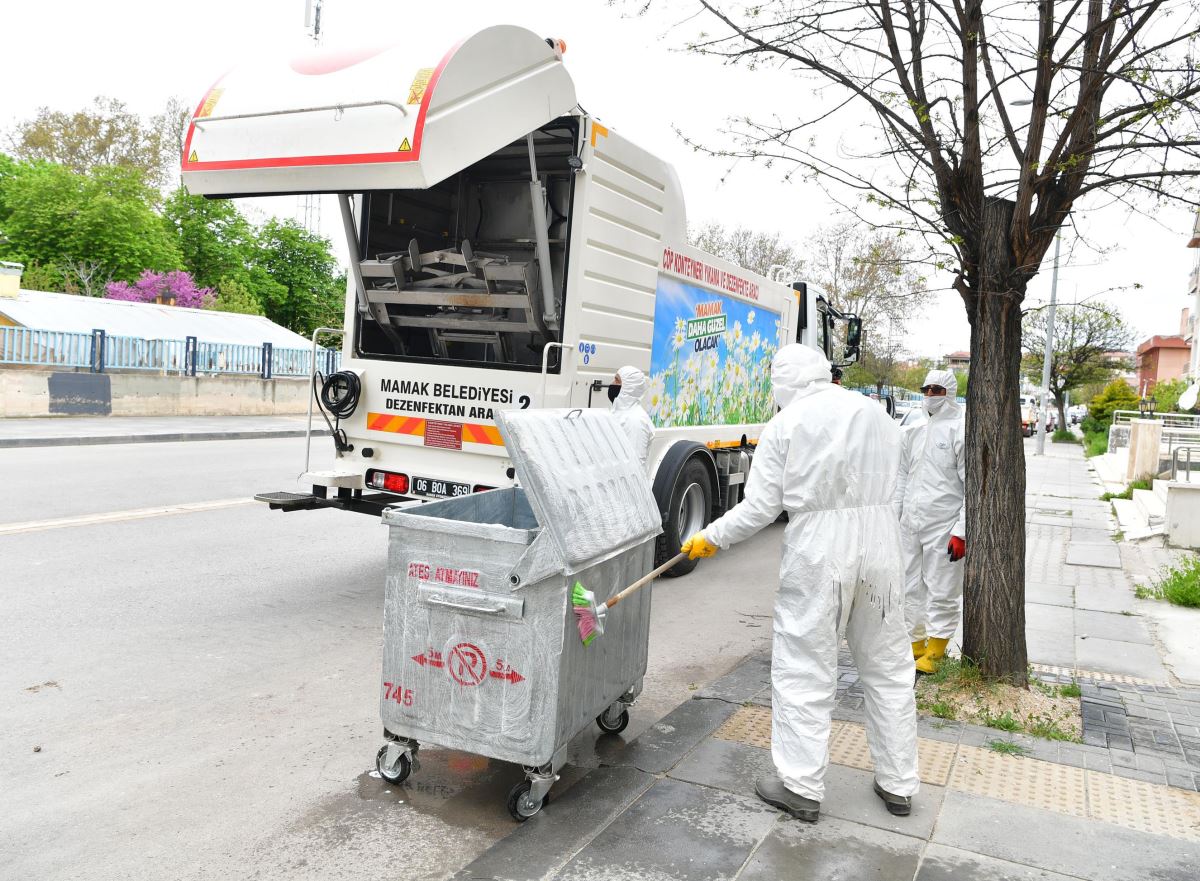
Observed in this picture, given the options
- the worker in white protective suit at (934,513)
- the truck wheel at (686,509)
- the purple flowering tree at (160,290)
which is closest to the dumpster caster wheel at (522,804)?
the worker in white protective suit at (934,513)

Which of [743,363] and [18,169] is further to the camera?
[18,169]

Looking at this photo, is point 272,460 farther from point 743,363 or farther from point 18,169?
point 18,169

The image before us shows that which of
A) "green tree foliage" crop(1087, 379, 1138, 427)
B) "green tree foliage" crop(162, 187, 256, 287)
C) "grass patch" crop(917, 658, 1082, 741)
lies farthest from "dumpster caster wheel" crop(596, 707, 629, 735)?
"green tree foliage" crop(162, 187, 256, 287)

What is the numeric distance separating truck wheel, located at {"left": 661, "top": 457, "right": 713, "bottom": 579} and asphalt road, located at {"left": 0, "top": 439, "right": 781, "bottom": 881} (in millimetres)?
273

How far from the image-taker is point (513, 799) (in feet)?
11.4

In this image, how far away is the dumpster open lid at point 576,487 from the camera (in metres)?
3.37

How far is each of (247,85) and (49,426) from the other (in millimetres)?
13662

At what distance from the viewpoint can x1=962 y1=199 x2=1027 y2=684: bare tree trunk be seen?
5.02 meters

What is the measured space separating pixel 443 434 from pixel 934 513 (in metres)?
3.38

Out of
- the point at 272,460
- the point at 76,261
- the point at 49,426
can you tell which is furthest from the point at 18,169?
the point at 272,460

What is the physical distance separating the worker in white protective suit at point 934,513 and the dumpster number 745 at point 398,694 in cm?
326

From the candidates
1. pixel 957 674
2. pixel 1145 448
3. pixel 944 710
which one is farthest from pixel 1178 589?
pixel 1145 448

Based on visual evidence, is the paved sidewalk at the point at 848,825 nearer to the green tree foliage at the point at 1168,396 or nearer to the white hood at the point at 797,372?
the white hood at the point at 797,372

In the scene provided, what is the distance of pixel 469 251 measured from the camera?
6836mm
